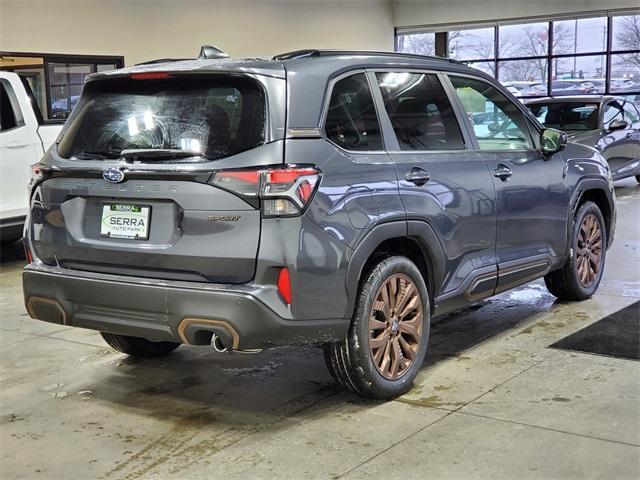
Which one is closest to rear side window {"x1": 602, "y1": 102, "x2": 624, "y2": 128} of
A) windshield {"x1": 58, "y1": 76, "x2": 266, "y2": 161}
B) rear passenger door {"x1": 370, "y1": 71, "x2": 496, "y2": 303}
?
rear passenger door {"x1": 370, "y1": 71, "x2": 496, "y2": 303}

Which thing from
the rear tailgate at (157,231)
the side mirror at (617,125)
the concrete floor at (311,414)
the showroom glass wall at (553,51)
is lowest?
the concrete floor at (311,414)

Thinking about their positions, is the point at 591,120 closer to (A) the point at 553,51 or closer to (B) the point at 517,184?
(B) the point at 517,184

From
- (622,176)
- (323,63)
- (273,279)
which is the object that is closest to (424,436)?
(273,279)

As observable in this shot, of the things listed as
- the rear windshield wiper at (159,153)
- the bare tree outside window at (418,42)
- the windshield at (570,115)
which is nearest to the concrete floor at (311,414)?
the rear windshield wiper at (159,153)

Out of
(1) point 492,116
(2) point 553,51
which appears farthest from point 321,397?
(2) point 553,51

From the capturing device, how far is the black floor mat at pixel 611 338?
5.08 m

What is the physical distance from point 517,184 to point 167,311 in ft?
8.29

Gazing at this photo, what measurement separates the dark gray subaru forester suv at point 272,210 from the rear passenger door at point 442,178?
0.04 ft

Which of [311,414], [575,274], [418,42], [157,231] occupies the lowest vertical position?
[311,414]

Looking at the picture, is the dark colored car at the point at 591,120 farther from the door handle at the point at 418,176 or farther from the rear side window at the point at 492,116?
the door handle at the point at 418,176

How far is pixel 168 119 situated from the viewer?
3945 mm

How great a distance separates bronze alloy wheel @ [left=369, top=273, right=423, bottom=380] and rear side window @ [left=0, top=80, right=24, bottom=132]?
5.84 meters

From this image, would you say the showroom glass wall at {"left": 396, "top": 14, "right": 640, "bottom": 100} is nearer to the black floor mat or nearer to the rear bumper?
the black floor mat

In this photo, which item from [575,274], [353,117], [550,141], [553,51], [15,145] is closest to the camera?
[353,117]
